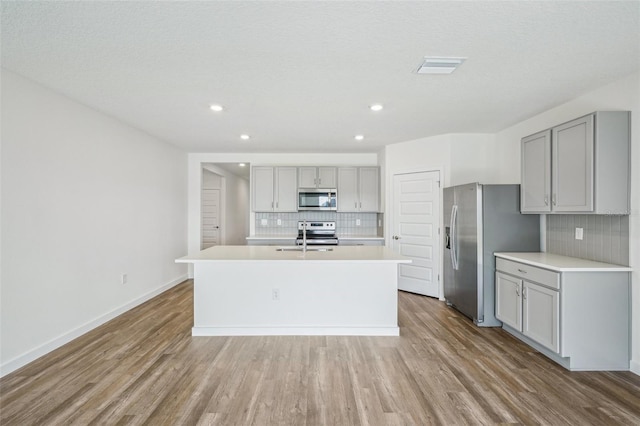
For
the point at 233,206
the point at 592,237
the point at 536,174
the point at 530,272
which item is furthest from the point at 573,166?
the point at 233,206

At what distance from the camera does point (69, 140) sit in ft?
10.4

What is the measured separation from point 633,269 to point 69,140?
207 inches

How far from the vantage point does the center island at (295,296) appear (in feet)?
11.1

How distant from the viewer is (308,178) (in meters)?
5.73

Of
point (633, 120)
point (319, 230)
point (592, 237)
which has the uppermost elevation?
point (633, 120)

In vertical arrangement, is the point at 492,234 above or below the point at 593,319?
above

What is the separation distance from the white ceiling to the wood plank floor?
7.95 feet

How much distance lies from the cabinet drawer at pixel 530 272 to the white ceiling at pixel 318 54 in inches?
65.1

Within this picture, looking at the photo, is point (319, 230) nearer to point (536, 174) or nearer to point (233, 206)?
point (536, 174)

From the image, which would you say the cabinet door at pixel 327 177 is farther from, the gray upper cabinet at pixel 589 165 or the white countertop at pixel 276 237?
the gray upper cabinet at pixel 589 165

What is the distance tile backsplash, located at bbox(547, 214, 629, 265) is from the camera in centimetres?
269

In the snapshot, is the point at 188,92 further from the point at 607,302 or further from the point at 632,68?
Result: the point at 607,302

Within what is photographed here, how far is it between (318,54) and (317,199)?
357 centimetres

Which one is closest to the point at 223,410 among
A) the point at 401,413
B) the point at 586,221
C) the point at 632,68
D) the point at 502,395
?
the point at 401,413
